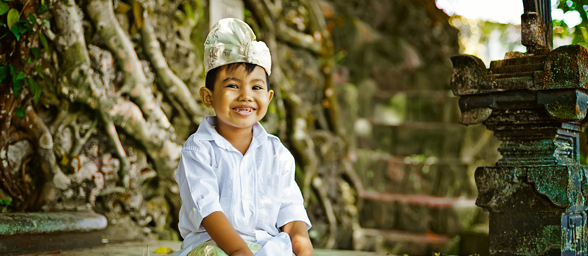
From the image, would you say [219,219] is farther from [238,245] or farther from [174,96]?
[174,96]

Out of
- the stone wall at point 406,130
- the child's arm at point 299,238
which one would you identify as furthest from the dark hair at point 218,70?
the stone wall at point 406,130

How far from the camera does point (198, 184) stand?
1.73m

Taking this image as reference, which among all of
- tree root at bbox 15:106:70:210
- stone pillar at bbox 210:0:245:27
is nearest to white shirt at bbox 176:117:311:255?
tree root at bbox 15:106:70:210

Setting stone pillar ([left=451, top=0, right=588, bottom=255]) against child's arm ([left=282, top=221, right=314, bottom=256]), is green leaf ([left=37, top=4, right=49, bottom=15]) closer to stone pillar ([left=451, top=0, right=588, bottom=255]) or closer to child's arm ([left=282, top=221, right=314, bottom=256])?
child's arm ([left=282, top=221, right=314, bottom=256])

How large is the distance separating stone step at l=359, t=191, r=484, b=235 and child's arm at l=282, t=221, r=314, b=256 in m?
5.24

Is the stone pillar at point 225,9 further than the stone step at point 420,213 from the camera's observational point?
No

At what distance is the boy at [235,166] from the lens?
1.75 m

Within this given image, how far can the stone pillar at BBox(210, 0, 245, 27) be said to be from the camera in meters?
4.30

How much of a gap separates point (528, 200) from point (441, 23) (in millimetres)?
7503

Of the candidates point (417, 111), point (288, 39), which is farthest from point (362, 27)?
point (288, 39)

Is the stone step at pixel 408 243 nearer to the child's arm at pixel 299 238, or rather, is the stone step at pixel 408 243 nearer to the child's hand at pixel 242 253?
the child's arm at pixel 299 238

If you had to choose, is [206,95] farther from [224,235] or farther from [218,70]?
[224,235]

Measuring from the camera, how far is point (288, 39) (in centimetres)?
529

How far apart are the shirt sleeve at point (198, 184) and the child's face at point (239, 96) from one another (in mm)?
161
